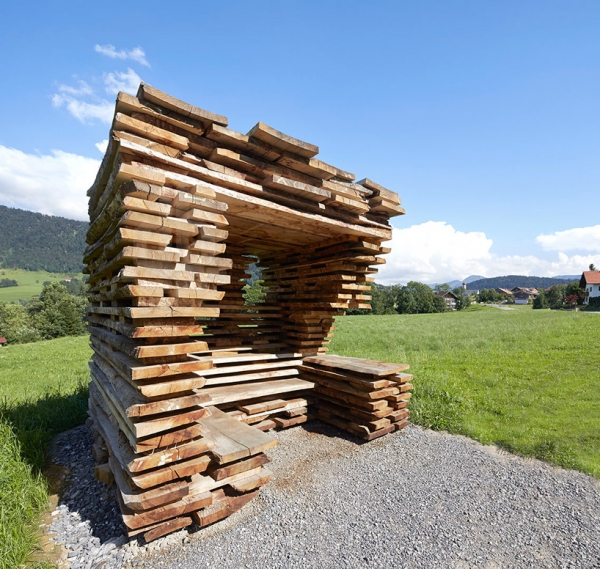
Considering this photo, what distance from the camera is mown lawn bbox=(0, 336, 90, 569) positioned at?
10.5ft

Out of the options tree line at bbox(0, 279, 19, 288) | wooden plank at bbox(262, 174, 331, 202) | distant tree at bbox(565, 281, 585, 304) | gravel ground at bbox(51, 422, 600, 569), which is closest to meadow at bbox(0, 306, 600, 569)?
gravel ground at bbox(51, 422, 600, 569)

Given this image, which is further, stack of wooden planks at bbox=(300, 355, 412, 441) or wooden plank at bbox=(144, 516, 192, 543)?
stack of wooden planks at bbox=(300, 355, 412, 441)

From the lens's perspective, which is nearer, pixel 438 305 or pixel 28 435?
pixel 28 435

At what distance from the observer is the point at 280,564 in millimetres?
3066

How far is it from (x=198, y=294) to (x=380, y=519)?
3.25m

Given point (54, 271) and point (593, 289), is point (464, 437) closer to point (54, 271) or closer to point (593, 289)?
point (593, 289)

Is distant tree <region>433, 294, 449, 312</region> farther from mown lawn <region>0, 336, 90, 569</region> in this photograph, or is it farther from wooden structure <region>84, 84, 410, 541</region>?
wooden structure <region>84, 84, 410, 541</region>

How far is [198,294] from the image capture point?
3.47 meters

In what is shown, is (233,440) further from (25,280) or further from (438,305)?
(25,280)

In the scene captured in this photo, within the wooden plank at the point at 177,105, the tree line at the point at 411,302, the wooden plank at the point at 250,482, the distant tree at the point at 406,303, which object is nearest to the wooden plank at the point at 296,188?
the wooden plank at the point at 177,105

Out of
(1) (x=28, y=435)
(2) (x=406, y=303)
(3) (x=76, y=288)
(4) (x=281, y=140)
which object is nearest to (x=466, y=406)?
(4) (x=281, y=140)

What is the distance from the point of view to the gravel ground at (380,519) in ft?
10.3

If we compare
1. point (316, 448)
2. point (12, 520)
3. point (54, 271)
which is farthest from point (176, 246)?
point (54, 271)

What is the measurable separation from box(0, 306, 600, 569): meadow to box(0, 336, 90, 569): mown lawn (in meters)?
0.01
